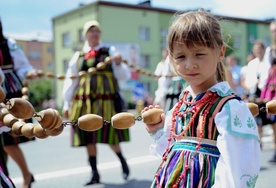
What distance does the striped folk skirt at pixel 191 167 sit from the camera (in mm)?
1588

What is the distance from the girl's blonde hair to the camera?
1567 millimetres

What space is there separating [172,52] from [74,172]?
3.10 metres

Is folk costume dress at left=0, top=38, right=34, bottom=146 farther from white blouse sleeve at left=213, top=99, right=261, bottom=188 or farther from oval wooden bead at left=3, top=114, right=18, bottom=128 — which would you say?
white blouse sleeve at left=213, top=99, right=261, bottom=188

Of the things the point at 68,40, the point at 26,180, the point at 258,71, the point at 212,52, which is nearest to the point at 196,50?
the point at 212,52

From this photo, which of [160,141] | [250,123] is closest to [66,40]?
[160,141]

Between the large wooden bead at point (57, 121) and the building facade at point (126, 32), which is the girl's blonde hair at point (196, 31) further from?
the building facade at point (126, 32)

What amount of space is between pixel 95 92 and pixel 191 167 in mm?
2609

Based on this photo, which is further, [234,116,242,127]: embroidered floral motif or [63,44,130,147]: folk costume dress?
[63,44,130,147]: folk costume dress

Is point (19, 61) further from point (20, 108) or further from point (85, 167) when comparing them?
point (20, 108)

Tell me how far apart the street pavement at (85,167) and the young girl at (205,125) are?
2174 millimetres

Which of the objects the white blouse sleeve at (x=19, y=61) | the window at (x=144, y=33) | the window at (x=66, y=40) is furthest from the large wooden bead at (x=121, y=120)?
the window at (x=66, y=40)

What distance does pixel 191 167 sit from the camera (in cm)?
161

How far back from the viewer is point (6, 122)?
1.89 metres

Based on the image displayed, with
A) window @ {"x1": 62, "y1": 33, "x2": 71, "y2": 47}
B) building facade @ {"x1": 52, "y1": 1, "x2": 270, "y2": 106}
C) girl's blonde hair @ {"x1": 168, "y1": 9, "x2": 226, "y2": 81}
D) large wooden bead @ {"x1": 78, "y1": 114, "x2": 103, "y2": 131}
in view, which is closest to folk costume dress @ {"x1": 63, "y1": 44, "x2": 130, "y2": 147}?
large wooden bead @ {"x1": 78, "y1": 114, "x2": 103, "y2": 131}
